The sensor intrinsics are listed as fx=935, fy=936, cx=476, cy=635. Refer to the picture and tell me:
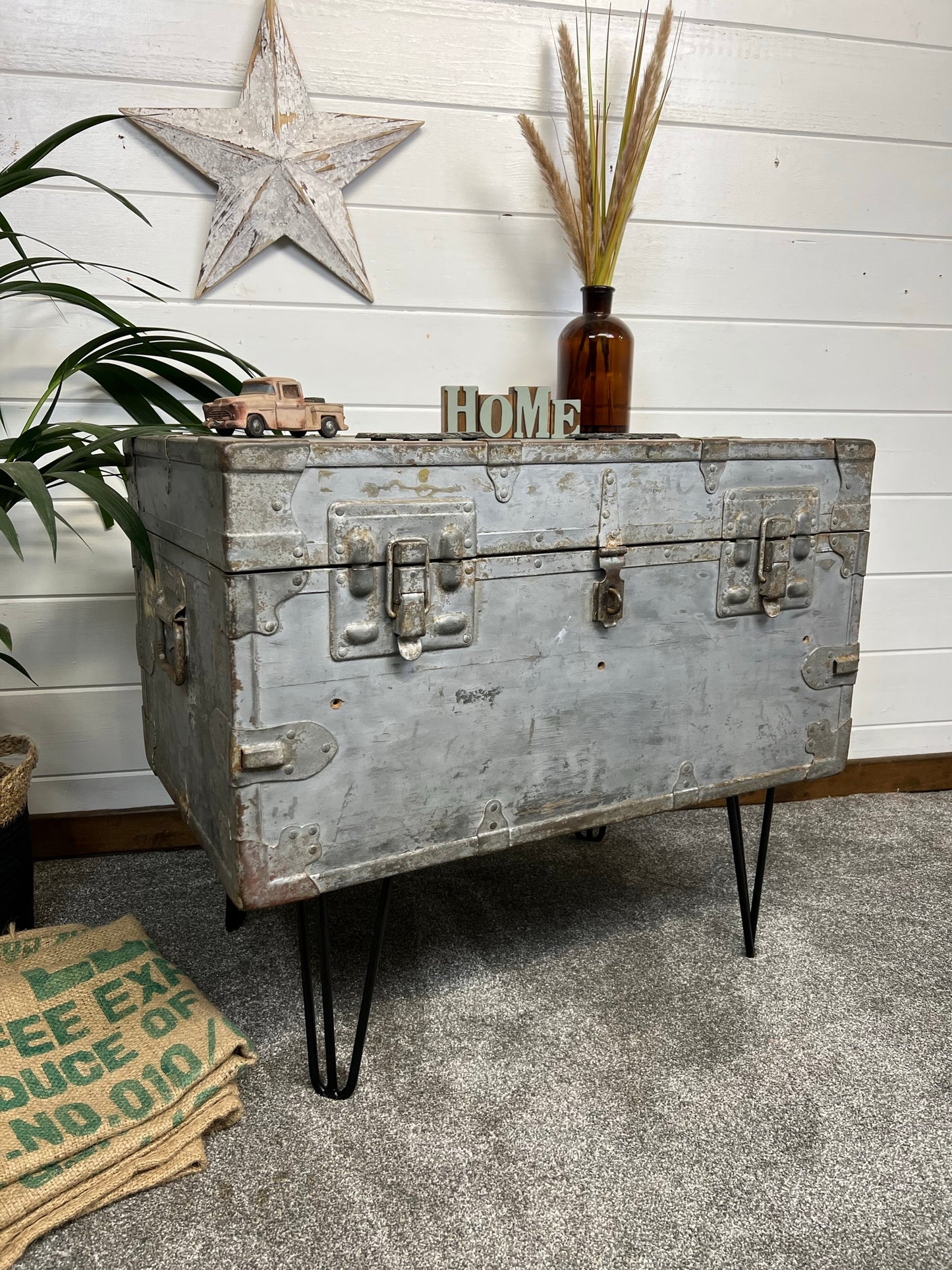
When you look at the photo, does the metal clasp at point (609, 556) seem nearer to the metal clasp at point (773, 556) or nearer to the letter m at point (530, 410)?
the letter m at point (530, 410)

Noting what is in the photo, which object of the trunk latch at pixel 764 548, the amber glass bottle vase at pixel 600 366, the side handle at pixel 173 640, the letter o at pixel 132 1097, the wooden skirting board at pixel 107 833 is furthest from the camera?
the wooden skirting board at pixel 107 833

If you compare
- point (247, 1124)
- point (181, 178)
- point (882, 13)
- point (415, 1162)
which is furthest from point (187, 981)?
point (882, 13)

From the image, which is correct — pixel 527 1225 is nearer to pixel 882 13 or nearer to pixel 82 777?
pixel 82 777

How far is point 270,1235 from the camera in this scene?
1.16m

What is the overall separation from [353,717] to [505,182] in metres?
1.39

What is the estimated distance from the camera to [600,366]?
6.31 feet

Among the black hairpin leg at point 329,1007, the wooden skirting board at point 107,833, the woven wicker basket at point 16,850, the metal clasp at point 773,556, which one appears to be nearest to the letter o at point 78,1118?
the black hairpin leg at point 329,1007

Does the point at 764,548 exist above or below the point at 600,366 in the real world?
below

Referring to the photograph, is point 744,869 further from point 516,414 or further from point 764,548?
point 516,414

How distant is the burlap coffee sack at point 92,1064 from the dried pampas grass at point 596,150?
157 cm

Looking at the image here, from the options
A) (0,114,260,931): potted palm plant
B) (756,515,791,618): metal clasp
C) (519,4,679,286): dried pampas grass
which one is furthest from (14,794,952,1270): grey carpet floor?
(519,4,679,286): dried pampas grass

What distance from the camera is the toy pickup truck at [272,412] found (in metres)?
1.29

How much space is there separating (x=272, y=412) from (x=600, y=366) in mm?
856

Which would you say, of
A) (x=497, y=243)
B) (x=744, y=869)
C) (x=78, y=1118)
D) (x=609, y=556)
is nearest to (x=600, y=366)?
(x=497, y=243)
